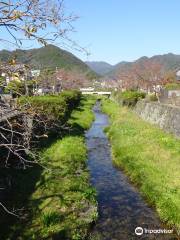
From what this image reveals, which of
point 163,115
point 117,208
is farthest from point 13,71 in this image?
point 163,115

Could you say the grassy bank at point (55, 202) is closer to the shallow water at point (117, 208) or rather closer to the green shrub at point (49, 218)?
the green shrub at point (49, 218)

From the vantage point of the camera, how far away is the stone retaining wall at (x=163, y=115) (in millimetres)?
28089

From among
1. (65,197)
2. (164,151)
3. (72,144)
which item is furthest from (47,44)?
(72,144)

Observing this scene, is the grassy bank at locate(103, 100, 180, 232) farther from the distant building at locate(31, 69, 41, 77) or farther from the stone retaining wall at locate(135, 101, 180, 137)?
the distant building at locate(31, 69, 41, 77)

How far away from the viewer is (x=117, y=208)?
14430 millimetres

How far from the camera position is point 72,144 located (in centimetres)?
2438

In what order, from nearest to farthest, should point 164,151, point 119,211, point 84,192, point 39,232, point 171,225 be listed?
point 39,232 < point 171,225 < point 119,211 < point 84,192 < point 164,151

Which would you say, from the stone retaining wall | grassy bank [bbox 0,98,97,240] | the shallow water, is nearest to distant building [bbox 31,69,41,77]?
grassy bank [bbox 0,98,97,240]

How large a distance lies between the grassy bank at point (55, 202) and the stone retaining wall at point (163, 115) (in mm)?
10309

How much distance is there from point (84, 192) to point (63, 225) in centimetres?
318

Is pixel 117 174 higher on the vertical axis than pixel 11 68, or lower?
lower

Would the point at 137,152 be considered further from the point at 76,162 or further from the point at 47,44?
the point at 47,44

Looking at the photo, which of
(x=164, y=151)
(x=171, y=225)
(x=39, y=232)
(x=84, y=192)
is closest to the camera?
(x=39, y=232)

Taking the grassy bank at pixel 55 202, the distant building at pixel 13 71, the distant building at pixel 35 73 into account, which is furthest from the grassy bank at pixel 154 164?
the distant building at pixel 13 71
